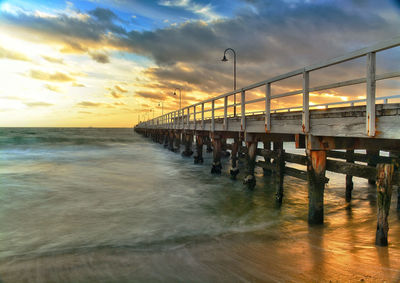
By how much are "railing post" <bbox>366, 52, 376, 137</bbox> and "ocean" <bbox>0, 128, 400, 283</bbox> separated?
7.68ft

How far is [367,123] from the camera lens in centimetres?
455

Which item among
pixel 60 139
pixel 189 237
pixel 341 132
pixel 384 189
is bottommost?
pixel 189 237

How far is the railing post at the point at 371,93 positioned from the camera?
14.5 feet

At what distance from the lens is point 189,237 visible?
594 centimetres

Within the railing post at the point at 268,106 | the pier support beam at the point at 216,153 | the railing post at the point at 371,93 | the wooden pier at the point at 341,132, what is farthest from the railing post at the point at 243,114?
the railing post at the point at 371,93

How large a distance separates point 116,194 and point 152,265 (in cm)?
612

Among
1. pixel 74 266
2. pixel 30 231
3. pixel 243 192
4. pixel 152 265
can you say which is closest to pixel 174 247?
pixel 152 265

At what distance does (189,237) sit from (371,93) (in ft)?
15.1

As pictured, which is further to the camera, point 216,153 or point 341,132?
point 216,153

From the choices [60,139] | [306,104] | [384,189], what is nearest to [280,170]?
[306,104]

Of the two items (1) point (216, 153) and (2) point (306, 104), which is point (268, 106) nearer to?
(2) point (306, 104)

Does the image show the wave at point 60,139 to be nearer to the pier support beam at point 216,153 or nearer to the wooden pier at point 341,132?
the pier support beam at point 216,153

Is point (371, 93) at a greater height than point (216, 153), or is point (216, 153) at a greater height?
point (371, 93)

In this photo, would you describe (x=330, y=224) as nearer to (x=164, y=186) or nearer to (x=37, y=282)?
(x=37, y=282)
